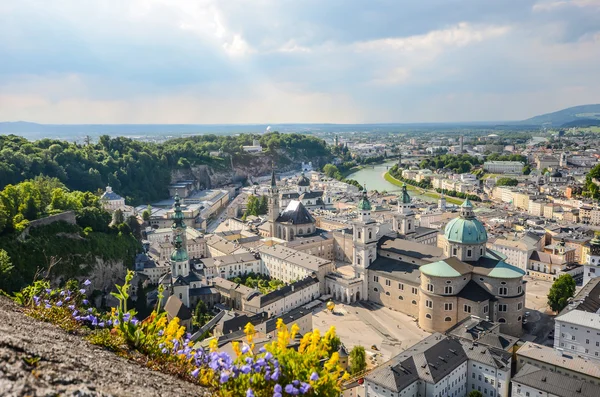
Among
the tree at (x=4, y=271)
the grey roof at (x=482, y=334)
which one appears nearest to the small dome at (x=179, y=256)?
the tree at (x=4, y=271)

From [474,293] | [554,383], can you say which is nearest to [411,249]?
[474,293]

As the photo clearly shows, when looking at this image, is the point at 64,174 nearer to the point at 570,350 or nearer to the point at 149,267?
the point at 149,267

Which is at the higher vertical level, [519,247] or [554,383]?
[554,383]

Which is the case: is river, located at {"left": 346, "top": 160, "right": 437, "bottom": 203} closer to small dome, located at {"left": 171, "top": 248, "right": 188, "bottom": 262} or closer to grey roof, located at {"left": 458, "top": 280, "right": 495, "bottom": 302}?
grey roof, located at {"left": 458, "top": 280, "right": 495, "bottom": 302}

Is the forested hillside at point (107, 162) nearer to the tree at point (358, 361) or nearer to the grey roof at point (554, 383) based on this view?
the tree at point (358, 361)

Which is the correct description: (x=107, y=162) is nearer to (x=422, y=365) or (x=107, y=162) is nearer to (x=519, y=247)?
(x=519, y=247)

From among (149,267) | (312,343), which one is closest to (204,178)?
(149,267)
